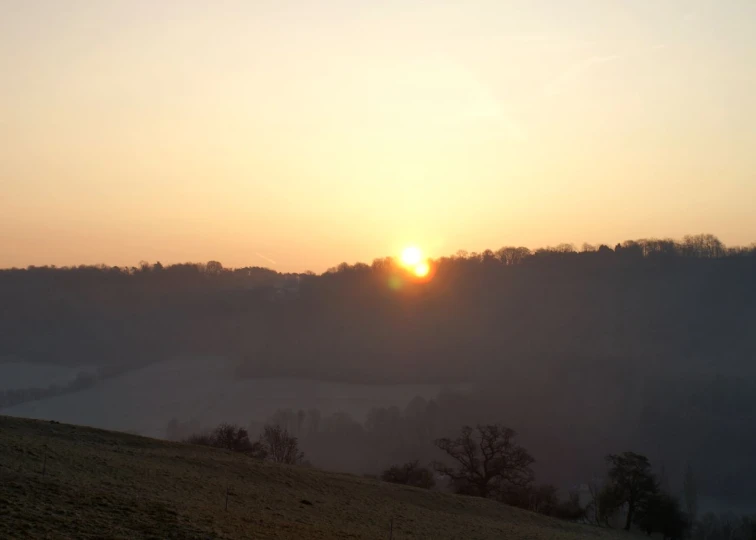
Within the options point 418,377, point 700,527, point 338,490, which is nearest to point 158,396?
point 418,377

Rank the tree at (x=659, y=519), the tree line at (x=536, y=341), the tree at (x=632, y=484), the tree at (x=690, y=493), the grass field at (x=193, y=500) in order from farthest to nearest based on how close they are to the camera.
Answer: the tree line at (x=536, y=341), the tree at (x=690, y=493), the tree at (x=632, y=484), the tree at (x=659, y=519), the grass field at (x=193, y=500)

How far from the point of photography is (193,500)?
25.2 meters

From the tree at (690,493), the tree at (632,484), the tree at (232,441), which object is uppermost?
the tree at (632,484)

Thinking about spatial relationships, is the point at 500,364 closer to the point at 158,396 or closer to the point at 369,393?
the point at 369,393

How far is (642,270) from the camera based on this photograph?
176m

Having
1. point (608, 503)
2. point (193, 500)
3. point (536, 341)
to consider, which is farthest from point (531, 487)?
point (536, 341)

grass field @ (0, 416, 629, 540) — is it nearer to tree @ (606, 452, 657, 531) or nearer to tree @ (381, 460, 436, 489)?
tree @ (606, 452, 657, 531)

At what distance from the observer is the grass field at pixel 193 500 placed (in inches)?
725

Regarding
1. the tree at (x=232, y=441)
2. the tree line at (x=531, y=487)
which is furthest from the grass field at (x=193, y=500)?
the tree at (x=232, y=441)

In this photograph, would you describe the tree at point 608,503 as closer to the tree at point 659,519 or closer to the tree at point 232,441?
the tree at point 659,519

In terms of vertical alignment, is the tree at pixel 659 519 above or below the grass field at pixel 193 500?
below

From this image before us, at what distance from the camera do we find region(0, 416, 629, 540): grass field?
60.4ft

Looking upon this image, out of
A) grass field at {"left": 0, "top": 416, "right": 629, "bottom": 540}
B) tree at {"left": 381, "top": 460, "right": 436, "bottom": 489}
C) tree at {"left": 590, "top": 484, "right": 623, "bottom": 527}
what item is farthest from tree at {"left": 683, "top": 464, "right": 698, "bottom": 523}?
grass field at {"left": 0, "top": 416, "right": 629, "bottom": 540}

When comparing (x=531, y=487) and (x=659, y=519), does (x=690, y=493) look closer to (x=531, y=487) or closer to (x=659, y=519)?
(x=531, y=487)
